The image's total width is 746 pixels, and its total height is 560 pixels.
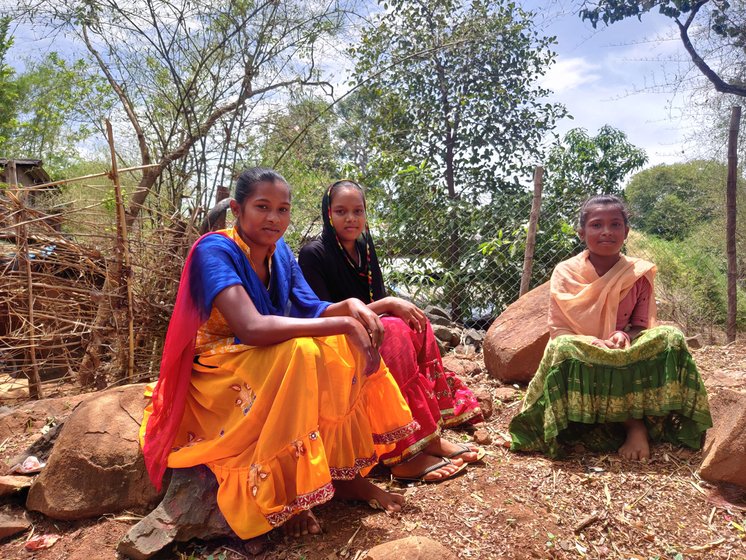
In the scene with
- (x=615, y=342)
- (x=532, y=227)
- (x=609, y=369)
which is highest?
(x=532, y=227)

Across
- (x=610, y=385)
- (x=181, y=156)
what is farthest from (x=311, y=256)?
(x=181, y=156)

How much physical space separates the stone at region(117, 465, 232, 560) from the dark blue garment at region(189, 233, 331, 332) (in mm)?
720

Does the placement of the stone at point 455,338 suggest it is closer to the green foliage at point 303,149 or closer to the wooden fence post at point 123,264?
the green foliage at point 303,149

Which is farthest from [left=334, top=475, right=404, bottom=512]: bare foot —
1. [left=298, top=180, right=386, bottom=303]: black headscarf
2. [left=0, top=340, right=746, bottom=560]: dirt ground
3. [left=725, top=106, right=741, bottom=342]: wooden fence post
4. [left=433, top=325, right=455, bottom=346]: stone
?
[left=725, top=106, right=741, bottom=342]: wooden fence post

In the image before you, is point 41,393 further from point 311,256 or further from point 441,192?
point 441,192

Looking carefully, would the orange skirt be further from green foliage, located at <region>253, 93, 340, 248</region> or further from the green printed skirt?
green foliage, located at <region>253, 93, 340, 248</region>

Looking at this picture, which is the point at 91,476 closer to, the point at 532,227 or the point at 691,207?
the point at 532,227

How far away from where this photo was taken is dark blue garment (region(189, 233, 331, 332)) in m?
2.30

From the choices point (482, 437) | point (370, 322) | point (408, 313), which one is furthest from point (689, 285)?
point (370, 322)

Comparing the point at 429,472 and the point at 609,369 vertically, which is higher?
the point at 609,369

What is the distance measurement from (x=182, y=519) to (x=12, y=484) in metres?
1.05

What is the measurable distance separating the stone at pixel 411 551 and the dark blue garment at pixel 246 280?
116 centimetres

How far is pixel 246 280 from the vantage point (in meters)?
2.46

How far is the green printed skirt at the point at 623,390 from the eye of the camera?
2.88 m
